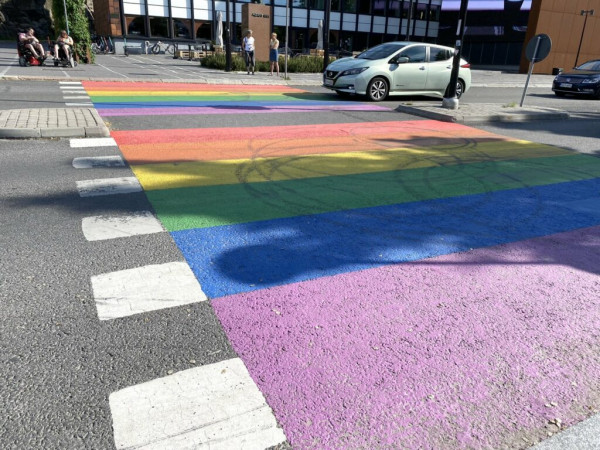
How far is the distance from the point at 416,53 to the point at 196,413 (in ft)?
46.1

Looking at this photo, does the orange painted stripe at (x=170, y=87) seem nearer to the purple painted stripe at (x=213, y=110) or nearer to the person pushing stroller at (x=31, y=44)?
the purple painted stripe at (x=213, y=110)

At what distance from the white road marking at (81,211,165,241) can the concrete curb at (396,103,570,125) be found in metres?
9.02

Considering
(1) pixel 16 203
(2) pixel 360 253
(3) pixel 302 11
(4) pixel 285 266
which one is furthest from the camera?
(3) pixel 302 11

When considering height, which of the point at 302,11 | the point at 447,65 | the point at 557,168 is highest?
the point at 302,11

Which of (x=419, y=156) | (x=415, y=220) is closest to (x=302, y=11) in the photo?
(x=419, y=156)

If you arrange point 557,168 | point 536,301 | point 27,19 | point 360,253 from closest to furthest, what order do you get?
point 536,301, point 360,253, point 557,168, point 27,19

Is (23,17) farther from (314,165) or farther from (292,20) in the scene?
(314,165)

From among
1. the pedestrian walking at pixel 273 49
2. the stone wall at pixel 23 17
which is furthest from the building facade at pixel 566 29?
the stone wall at pixel 23 17

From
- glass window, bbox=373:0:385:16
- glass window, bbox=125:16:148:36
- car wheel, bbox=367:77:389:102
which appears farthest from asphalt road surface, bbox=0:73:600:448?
glass window, bbox=373:0:385:16

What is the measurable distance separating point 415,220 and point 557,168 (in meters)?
4.02

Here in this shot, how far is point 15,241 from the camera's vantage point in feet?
12.8

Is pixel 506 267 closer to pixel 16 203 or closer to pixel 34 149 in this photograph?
pixel 16 203

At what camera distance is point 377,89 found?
1412cm

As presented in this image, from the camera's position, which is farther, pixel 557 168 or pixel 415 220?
pixel 557 168
